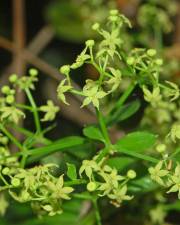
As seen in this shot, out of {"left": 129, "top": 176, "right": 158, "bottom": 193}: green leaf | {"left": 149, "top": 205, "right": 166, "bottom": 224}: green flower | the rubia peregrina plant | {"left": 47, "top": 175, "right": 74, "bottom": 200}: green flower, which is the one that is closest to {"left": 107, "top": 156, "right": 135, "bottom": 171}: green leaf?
the rubia peregrina plant

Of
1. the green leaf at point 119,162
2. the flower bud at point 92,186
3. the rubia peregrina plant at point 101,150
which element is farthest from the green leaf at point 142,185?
the flower bud at point 92,186

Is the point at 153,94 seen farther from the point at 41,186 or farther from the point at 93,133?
the point at 41,186

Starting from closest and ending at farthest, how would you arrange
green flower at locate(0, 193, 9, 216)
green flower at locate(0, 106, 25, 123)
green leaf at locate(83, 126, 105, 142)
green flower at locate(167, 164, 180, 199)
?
green flower at locate(167, 164, 180, 199) < green leaf at locate(83, 126, 105, 142) < green flower at locate(0, 106, 25, 123) < green flower at locate(0, 193, 9, 216)

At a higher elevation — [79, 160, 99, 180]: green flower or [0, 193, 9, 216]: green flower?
[79, 160, 99, 180]: green flower

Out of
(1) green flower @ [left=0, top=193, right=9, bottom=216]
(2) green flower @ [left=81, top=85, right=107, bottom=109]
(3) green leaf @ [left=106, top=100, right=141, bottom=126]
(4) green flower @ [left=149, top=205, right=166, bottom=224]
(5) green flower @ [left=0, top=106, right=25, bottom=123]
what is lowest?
(4) green flower @ [left=149, top=205, right=166, bottom=224]

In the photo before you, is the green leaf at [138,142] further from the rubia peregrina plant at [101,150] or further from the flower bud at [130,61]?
the flower bud at [130,61]

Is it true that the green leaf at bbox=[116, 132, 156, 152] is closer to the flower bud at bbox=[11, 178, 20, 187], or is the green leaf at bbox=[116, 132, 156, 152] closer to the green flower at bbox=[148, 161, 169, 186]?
the green flower at bbox=[148, 161, 169, 186]
